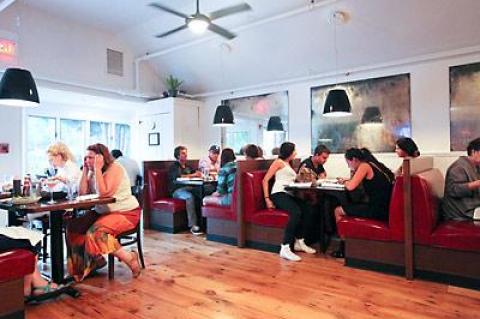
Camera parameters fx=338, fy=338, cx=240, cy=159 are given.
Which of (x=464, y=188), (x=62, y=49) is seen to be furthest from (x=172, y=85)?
(x=464, y=188)

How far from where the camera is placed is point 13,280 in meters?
2.28

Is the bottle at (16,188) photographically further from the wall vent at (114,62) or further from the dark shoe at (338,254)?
the wall vent at (114,62)

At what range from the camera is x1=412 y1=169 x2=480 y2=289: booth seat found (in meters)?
2.87

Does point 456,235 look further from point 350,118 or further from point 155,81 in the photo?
point 155,81

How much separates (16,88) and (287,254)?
10.5 ft

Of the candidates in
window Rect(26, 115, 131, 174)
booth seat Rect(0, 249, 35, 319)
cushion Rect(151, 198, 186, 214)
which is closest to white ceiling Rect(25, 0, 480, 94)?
window Rect(26, 115, 131, 174)

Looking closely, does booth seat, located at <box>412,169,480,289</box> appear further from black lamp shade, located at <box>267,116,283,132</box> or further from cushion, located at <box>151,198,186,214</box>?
black lamp shade, located at <box>267,116,283,132</box>

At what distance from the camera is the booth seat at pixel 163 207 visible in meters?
5.22

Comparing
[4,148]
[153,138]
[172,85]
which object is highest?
[172,85]

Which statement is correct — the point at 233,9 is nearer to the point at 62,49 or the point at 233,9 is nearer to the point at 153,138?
the point at 62,49

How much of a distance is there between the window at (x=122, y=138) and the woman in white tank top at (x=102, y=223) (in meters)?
4.61

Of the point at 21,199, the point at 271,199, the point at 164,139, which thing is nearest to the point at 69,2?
the point at 164,139

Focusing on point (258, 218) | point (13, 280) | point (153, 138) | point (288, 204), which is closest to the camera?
point (13, 280)

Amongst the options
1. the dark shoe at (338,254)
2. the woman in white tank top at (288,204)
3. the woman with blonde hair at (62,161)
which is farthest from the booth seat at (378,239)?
the woman with blonde hair at (62,161)
